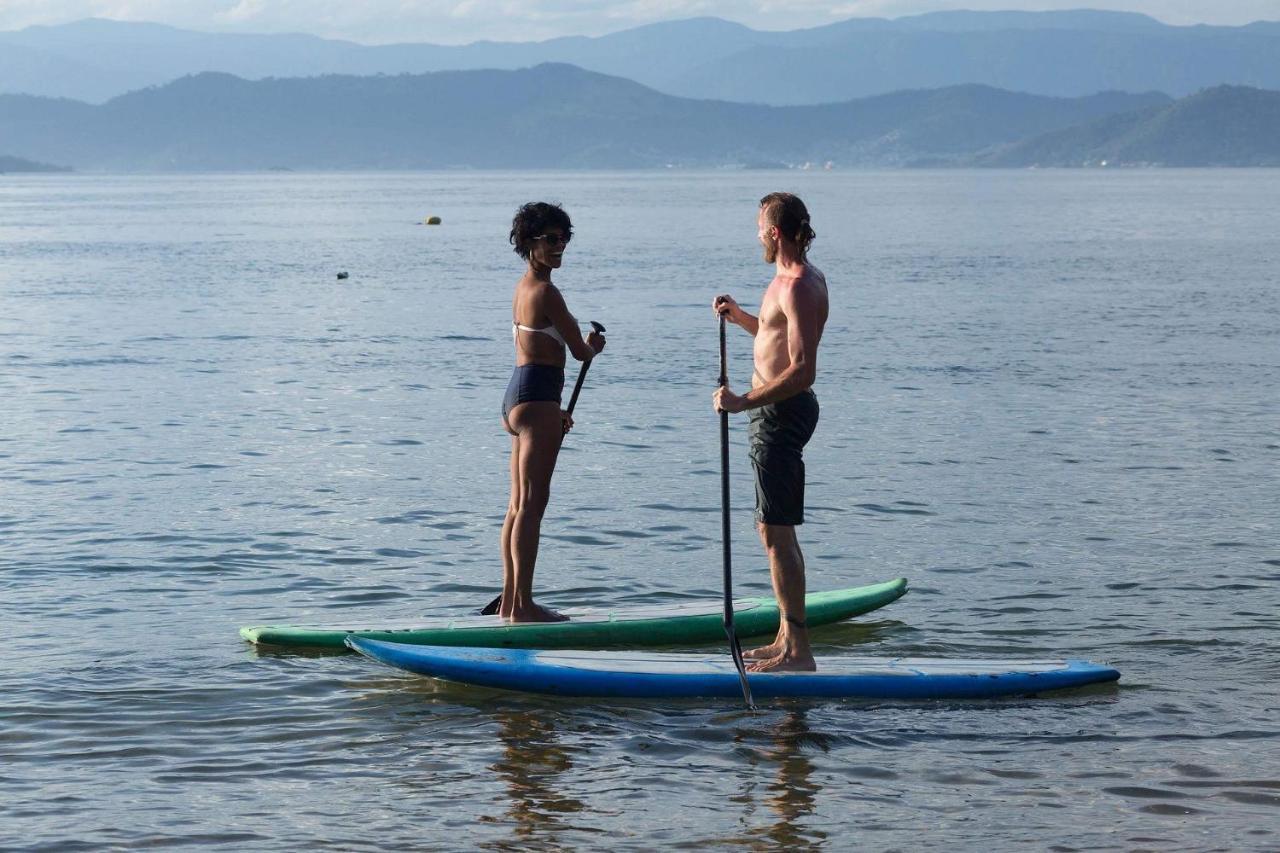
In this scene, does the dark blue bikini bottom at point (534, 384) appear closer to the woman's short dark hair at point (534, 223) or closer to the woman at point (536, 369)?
the woman at point (536, 369)

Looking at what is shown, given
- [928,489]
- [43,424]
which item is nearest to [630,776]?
[928,489]

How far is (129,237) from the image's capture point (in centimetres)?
8125

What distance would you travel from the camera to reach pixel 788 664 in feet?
31.0

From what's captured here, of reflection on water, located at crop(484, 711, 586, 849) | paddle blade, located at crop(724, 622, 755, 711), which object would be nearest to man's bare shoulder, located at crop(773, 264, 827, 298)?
paddle blade, located at crop(724, 622, 755, 711)

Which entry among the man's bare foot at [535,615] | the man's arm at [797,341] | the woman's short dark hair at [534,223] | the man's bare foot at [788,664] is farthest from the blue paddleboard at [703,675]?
the woman's short dark hair at [534,223]

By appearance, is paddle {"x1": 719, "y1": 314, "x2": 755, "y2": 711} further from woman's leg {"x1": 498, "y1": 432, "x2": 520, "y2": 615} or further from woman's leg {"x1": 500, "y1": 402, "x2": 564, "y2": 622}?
Answer: woman's leg {"x1": 498, "y1": 432, "x2": 520, "y2": 615}

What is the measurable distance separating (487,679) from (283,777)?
5.09ft

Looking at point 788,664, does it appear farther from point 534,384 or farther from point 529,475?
point 534,384

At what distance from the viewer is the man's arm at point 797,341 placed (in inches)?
337

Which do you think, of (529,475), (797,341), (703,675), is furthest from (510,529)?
(797,341)

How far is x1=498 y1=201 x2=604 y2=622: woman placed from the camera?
9.48 meters

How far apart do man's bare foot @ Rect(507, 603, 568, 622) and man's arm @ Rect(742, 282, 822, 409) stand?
243cm

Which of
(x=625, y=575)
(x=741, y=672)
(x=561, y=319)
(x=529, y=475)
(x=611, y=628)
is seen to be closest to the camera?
(x=741, y=672)

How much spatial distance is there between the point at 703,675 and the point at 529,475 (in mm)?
1559
